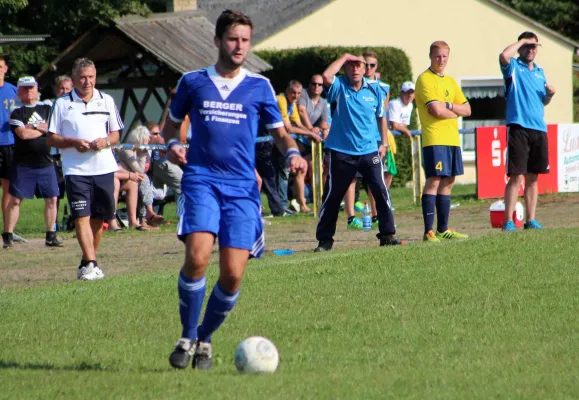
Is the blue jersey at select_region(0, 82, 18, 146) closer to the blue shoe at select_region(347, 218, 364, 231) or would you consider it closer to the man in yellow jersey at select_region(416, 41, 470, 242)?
the blue shoe at select_region(347, 218, 364, 231)

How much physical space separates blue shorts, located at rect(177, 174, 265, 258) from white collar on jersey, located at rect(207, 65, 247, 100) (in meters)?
0.57

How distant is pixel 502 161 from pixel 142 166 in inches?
293

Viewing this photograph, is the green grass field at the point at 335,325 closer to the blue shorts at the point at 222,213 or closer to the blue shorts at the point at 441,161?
the blue shorts at the point at 222,213

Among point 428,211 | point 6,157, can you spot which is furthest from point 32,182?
point 428,211

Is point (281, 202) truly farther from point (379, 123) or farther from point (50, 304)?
point (50, 304)

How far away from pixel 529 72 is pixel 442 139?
5.26 feet

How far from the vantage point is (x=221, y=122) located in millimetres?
6969

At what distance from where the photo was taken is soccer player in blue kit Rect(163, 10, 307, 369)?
6809 mm

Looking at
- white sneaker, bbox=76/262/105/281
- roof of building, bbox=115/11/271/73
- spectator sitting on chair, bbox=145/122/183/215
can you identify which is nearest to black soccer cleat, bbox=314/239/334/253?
white sneaker, bbox=76/262/105/281

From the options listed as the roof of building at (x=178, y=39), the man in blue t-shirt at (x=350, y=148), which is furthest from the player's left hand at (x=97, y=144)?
the roof of building at (x=178, y=39)

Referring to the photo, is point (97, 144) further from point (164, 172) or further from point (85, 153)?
point (164, 172)

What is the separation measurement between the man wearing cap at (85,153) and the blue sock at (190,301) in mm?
4467

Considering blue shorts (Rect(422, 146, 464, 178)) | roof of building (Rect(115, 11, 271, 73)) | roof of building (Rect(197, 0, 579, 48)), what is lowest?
blue shorts (Rect(422, 146, 464, 178))

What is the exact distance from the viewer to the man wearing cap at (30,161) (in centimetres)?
1475
